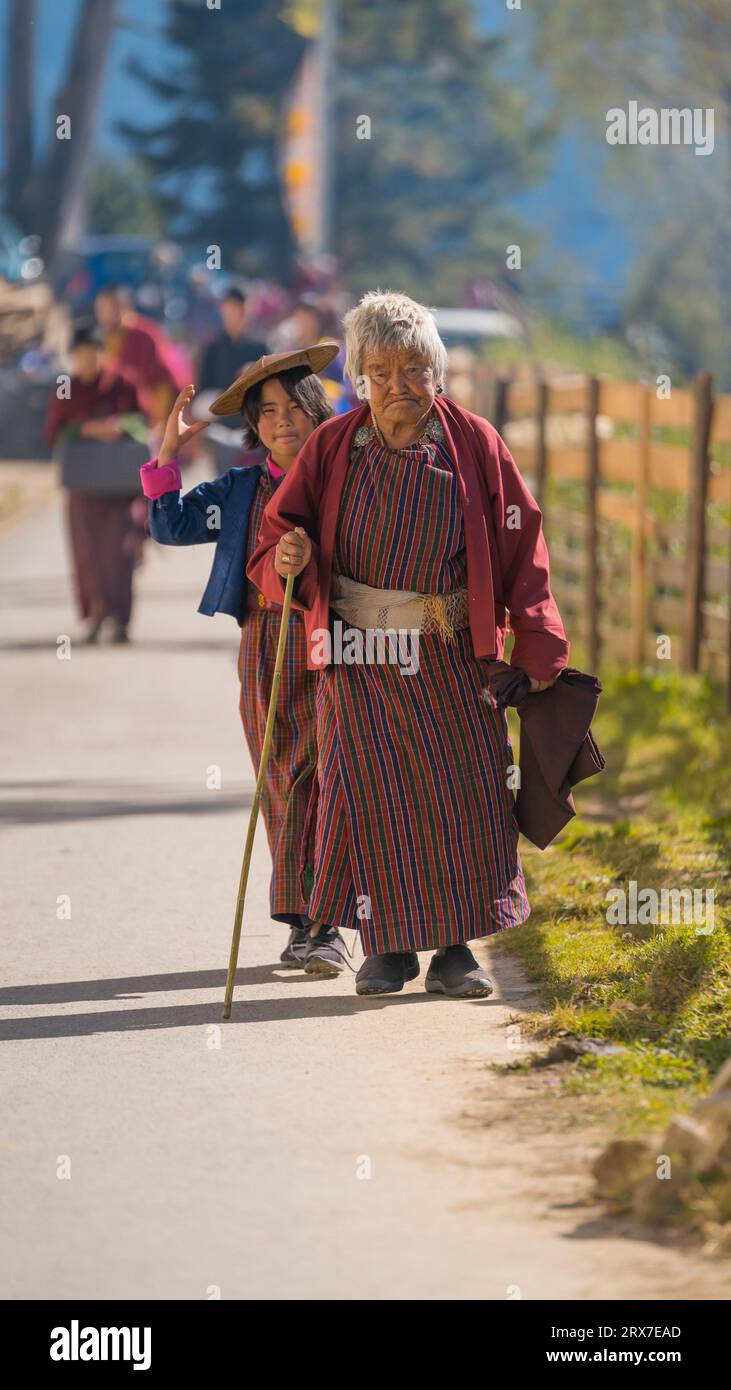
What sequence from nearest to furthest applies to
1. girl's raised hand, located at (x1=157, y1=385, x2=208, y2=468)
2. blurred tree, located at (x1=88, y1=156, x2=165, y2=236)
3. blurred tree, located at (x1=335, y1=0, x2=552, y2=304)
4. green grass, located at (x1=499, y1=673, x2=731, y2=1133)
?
1. green grass, located at (x1=499, y1=673, x2=731, y2=1133)
2. girl's raised hand, located at (x1=157, y1=385, x2=208, y2=468)
3. blurred tree, located at (x1=335, y1=0, x2=552, y2=304)
4. blurred tree, located at (x1=88, y1=156, x2=165, y2=236)

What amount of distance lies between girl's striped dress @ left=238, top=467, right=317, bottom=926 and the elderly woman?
1.09ft

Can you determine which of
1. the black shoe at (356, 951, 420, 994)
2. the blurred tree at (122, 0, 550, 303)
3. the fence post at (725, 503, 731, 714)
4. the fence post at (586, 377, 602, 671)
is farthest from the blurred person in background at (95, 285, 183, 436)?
the blurred tree at (122, 0, 550, 303)

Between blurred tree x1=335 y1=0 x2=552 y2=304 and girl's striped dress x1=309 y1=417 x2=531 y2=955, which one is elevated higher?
blurred tree x1=335 y1=0 x2=552 y2=304

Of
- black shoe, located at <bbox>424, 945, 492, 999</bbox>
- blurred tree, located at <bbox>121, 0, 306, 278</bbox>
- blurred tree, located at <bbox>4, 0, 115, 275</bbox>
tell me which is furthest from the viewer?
blurred tree, located at <bbox>121, 0, 306, 278</bbox>

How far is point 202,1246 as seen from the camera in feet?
14.5

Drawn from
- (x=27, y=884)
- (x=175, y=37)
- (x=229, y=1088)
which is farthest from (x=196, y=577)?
(x=175, y=37)

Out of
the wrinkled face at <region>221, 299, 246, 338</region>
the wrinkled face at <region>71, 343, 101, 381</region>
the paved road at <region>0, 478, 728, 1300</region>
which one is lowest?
the paved road at <region>0, 478, 728, 1300</region>

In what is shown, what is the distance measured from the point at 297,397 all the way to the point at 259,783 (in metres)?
1.08

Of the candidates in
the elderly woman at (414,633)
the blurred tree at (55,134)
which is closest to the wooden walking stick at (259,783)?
the elderly woman at (414,633)

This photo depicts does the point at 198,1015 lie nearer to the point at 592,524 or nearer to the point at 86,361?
the point at 592,524

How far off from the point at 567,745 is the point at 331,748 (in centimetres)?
60

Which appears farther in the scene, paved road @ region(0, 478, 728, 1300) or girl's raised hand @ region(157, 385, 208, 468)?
girl's raised hand @ region(157, 385, 208, 468)

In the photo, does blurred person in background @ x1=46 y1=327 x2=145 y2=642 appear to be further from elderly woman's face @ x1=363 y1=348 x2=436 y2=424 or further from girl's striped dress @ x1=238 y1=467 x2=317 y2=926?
elderly woman's face @ x1=363 y1=348 x2=436 y2=424

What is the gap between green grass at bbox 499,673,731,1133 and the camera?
211 inches
